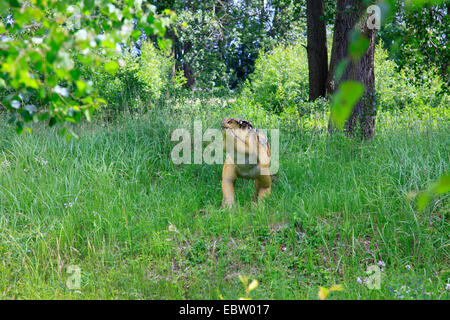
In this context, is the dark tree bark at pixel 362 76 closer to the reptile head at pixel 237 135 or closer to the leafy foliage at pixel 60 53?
the reptile head at pixel 237 135

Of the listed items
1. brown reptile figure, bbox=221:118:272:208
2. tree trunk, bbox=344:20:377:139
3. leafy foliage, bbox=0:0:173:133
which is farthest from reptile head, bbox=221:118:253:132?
tree trunk, bbox=344:20:377:139

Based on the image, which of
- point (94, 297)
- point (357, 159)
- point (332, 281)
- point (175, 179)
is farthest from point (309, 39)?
point (94, 297)

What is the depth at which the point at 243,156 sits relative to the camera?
14.3ft

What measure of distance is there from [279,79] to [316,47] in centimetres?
434

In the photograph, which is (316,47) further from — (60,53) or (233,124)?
(60,53)

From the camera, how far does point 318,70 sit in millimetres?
9078

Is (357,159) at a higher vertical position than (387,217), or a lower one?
higher

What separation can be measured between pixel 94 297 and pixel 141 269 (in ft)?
1.50

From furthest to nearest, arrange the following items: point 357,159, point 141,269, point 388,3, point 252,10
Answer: point 252,10
point 357,159
point 141,269
point 388,3

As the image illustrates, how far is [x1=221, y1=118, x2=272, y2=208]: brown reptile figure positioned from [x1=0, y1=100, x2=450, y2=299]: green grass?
0.76 ft

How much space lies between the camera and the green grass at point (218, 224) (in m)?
3.56

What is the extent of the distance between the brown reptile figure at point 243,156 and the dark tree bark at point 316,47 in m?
5.02

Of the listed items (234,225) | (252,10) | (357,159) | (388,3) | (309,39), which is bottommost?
(234,225)
